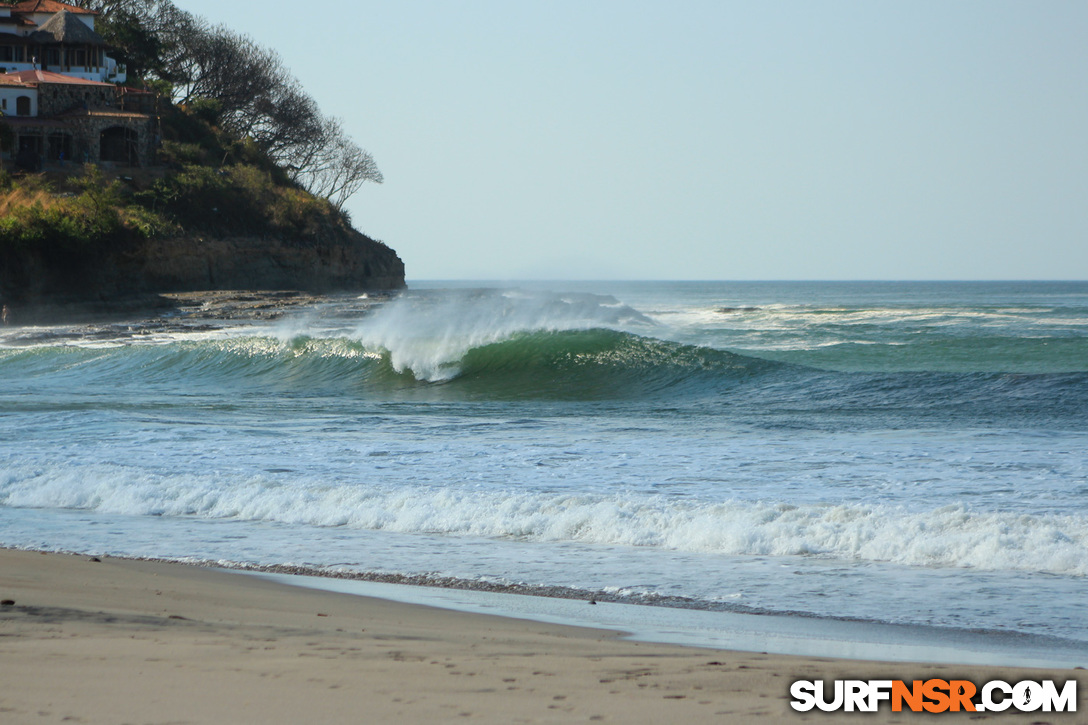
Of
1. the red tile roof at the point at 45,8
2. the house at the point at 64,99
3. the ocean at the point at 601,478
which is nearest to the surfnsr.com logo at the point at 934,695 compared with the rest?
the ocean at the point at 601,478

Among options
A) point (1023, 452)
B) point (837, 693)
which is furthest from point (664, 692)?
point (1023, 452)

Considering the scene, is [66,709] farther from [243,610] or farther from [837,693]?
[837,693]

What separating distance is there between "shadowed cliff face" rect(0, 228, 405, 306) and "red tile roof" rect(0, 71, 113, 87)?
41.0 feet

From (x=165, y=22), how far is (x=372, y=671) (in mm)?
68556

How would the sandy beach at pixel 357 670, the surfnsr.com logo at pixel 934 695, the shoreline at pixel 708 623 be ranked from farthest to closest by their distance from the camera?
1. the shoreline at pixel 708 623
2. the surfnsr.com logo at pixel 934 695
3. the sandy beach at pixel 357 670

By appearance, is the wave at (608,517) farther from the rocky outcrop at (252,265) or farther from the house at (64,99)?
the house at (64,99)

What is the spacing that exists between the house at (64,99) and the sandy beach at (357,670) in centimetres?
4800

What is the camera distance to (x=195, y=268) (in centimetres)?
4409

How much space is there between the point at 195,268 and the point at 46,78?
14795mm

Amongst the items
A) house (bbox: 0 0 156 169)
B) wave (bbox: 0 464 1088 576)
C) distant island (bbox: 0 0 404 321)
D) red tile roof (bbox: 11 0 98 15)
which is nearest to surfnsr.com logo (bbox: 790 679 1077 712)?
wave (bbox: 0 464 1088 576)

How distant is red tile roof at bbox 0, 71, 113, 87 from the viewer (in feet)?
157

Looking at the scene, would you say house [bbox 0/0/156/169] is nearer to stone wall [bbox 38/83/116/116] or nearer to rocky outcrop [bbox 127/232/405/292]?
stone wall [bbox 38/83/116/116]

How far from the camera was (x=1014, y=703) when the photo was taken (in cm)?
322

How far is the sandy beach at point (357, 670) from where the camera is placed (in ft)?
9.91
